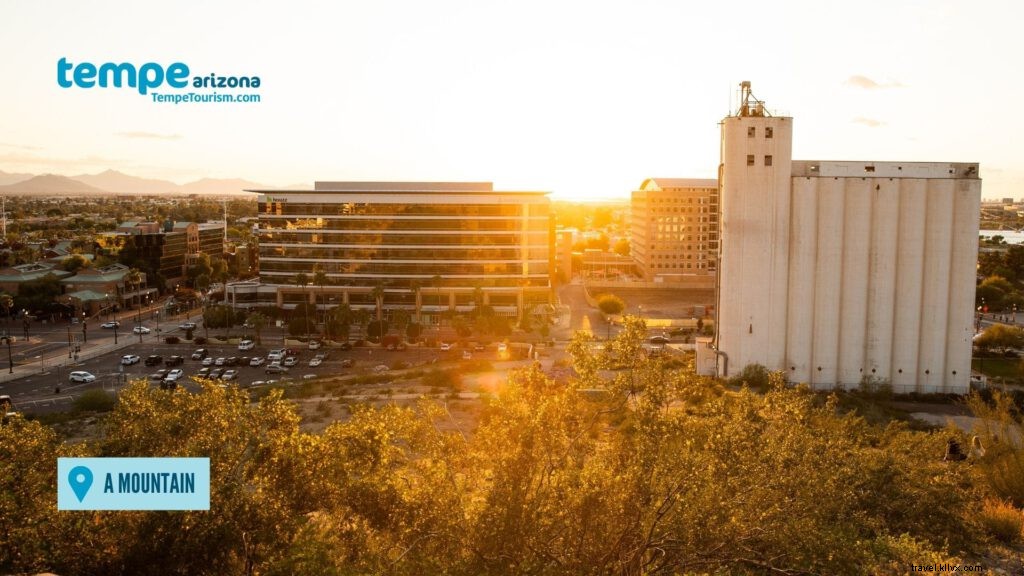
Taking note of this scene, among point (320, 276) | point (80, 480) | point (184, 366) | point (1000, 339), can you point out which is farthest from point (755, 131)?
point (320, 276)

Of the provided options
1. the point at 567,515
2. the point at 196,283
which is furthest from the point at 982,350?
the point at 196,283

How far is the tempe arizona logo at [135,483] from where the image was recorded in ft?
40.7

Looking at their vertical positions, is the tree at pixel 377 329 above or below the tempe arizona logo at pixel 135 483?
below

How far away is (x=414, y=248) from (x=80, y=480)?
2430 inches

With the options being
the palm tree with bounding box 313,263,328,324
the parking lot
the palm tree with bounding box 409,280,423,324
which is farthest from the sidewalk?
the palm tree with bounding box 409,280,423,324

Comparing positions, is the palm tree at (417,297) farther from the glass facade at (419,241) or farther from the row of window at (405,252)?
the row of window at (405,252)

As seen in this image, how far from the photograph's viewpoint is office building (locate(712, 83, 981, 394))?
4338 cm

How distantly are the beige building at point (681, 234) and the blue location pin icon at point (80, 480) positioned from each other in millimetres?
96940

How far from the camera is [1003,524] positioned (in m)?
20.7

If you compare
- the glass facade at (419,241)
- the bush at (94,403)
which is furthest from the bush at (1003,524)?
the glass facade at (419,241)

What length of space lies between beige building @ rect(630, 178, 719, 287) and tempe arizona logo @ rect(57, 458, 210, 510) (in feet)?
317

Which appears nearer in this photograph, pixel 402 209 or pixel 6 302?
pixel 6 302

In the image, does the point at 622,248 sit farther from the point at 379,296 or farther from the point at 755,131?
the point at 755,131

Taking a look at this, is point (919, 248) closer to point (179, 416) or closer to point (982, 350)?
point (982, 350)
